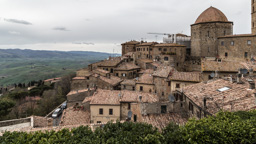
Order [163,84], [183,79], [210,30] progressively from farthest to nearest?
1. [210,30]
2. [163,84]
3. [183,79]

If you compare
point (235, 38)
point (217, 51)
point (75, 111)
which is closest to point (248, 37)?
point (235, 38)

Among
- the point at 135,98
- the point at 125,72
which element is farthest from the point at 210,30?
the point at 135,98

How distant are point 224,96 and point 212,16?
35184 mm

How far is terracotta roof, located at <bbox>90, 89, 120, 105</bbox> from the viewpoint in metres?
24.5

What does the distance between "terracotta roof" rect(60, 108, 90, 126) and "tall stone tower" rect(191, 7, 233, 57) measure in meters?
32.9

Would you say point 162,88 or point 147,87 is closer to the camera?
point 162,88

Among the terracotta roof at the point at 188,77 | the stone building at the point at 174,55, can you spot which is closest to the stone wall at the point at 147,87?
the terracotta roof at the point at 188,77

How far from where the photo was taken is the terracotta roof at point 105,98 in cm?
2450

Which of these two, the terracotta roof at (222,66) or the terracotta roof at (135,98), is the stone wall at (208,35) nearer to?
the terracotta roof at (222,66)

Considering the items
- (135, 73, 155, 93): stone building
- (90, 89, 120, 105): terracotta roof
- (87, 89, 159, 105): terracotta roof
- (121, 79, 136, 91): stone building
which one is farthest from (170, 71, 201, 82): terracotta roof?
(121, 79, 136, 91): stone building

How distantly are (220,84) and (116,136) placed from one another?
13618 millimetres

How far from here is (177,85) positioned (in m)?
26.3

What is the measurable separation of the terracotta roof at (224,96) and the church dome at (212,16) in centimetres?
3025

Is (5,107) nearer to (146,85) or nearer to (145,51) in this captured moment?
(146,85)
